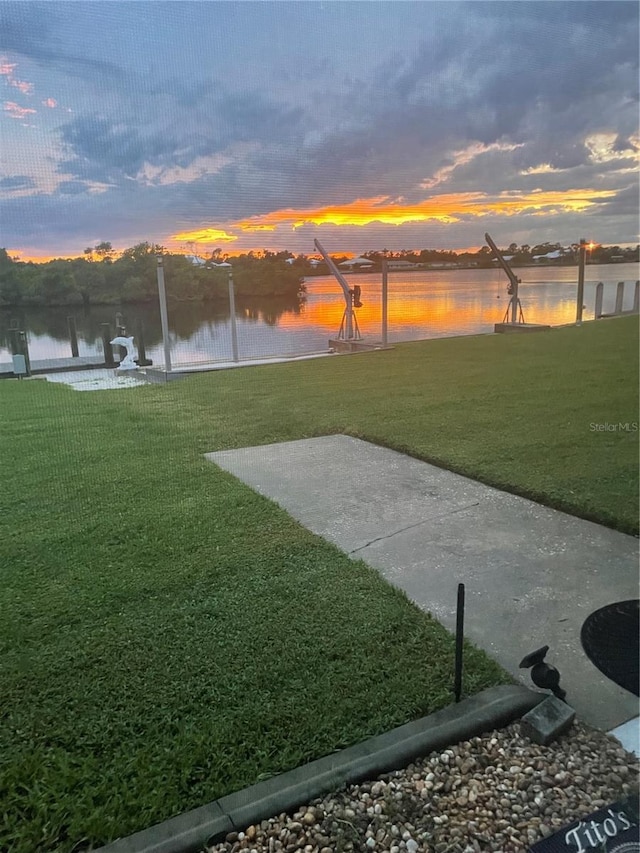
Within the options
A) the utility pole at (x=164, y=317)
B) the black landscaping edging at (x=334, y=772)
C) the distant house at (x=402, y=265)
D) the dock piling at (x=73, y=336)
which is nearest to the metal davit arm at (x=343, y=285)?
the distant house at (x=402, y=265)

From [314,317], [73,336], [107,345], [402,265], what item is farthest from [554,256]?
[73,336]

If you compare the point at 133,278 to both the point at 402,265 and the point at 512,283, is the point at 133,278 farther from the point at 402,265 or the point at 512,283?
the point at 512,283

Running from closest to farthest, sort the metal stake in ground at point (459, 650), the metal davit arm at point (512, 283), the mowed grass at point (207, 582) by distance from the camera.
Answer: the mowed grass at point (207, 582), the metal stake in ground at point (459, 650), the metal davit arm at point (512, 283)

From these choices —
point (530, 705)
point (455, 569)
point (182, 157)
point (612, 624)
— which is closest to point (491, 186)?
point (182, 157)

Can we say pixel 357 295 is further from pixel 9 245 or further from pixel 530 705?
pixel 530 705

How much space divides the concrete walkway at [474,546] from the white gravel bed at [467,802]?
169 mm

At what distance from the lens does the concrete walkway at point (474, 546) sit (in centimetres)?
156

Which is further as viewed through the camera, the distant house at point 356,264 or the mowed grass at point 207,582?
the distant house at point 356,264

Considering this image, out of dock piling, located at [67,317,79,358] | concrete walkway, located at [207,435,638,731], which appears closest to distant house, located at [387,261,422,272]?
concrete walkway, located at [207,435,638,731]

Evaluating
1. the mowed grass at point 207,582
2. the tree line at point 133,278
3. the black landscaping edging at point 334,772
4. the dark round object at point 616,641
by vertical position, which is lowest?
the dark round object at point 616,641

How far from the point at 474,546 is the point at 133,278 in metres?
1.50

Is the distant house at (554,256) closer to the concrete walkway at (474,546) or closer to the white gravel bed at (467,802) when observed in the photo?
the concrete walkway at (474,546)

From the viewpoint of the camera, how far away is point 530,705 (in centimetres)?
131

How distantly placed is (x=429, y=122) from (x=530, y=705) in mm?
2354
